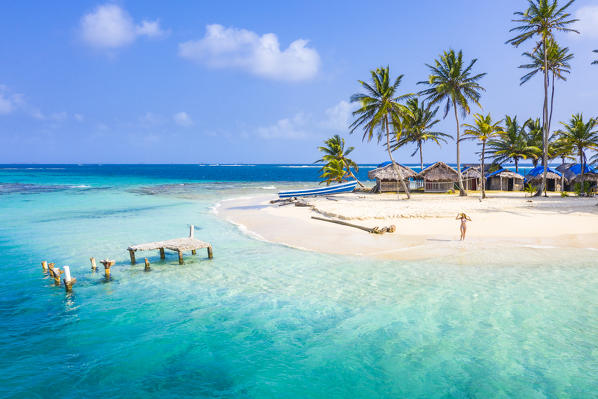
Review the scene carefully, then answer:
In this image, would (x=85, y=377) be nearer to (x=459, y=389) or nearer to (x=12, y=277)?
(x=459, y=389)

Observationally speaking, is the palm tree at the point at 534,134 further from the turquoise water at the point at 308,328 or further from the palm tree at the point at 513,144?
the turquoise water at the point at 308,328

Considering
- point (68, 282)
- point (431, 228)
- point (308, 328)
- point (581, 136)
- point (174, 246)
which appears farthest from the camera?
point (581, 136)

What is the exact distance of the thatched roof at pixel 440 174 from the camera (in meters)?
37.3

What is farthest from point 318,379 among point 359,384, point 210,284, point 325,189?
point 325,189

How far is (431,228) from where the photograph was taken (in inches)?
709

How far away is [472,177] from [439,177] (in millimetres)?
4747

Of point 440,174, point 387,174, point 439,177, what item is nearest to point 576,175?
point 440,174

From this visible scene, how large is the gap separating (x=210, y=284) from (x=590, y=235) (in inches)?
654

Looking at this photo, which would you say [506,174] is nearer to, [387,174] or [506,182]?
[506,182]

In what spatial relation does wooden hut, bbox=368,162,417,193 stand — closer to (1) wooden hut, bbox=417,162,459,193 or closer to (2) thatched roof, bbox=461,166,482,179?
(1) wooden hut, bbox=417,162,459,193

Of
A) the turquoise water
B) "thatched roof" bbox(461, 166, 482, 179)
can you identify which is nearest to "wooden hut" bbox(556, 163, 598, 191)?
"thatched roof" bbox(461, 166, 482, 179)

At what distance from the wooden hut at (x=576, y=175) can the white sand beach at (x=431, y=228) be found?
13.3 m

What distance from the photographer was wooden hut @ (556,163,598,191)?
33.9 meters

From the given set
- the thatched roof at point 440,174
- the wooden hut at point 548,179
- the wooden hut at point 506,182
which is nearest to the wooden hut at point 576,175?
the wooden hut at point 548,179
